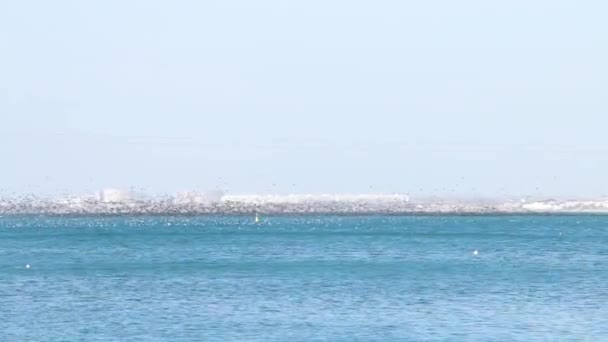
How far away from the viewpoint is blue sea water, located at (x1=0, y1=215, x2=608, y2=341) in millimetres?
35562

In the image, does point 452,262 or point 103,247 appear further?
point 103,247

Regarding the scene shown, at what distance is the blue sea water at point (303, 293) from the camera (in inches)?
1400

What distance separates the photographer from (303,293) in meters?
45.9

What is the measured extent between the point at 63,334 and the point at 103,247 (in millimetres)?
48547

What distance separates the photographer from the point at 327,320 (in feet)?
123

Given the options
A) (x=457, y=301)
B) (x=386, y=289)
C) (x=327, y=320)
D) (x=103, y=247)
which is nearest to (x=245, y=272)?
(x=386, y=289)

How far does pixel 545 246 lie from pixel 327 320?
49693 millimetres

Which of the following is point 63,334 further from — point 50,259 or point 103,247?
point 103,247

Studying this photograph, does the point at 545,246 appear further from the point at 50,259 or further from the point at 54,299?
the point at 54,299

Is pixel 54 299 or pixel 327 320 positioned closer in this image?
pixel 327 320

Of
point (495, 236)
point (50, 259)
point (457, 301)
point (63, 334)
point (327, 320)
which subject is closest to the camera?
point (63, 334)

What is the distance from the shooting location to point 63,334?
115 feet

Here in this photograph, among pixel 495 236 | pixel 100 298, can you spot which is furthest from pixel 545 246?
pixel 100 298

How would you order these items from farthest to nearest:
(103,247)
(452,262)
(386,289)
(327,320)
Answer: (103,247), (452,262), (386,289), (327,320)
